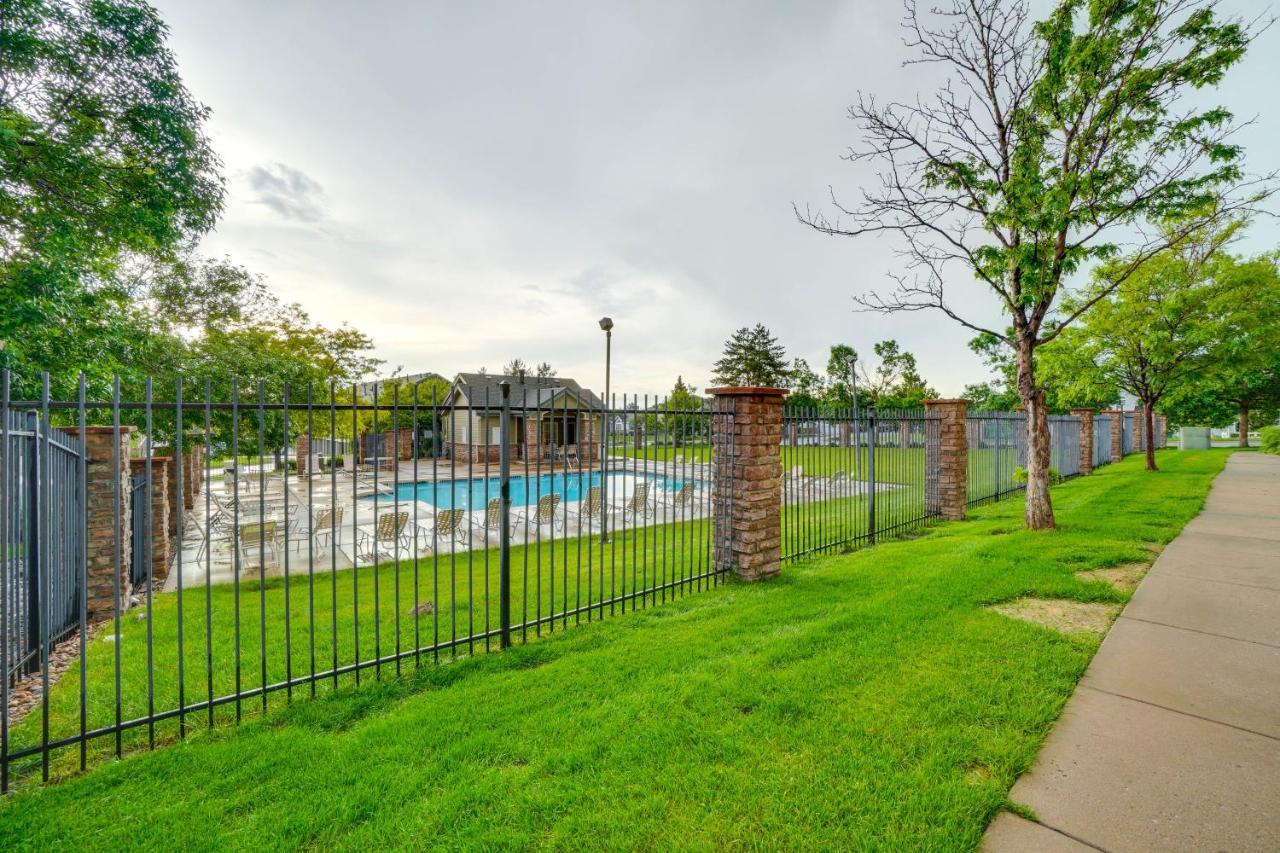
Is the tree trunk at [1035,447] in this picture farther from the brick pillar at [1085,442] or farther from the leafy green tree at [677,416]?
the brick pillar at [1085,442]

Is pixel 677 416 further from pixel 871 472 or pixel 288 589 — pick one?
pixel 871 472

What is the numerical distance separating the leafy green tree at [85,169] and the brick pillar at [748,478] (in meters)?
9.43

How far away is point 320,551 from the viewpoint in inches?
366

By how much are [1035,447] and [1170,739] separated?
5.67m

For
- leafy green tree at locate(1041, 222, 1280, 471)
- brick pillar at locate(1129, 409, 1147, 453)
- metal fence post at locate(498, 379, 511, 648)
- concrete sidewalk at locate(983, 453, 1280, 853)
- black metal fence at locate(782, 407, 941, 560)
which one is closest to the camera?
concrete sidewalk at locate(983, 453, 1280, 853)

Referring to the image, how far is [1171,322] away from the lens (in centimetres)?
1341

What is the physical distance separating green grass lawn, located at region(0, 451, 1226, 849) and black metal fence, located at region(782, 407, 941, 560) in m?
2.66

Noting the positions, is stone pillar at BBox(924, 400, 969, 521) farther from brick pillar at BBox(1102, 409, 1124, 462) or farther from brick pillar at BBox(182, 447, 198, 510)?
brick pillar at BBox(182, 447, 198, 510)

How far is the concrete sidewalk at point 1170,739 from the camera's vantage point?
1.99 meters

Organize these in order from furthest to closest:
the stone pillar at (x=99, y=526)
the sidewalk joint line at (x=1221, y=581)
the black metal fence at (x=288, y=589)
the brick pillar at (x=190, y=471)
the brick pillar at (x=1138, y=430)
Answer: the brick pillar at (x=1138, y=430) → the brick pillar at (x=190, y=471) → the stone pillar at (x=99, y=526) → the sidewalk joint line at (x=1221, y=581) → the black metal fence at (x=288, y=589)

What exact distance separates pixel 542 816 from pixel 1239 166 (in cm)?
1044

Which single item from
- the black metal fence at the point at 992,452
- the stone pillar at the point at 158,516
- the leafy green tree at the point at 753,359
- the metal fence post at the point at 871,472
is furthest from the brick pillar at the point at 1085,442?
the leafy green tree at the point at 753,359

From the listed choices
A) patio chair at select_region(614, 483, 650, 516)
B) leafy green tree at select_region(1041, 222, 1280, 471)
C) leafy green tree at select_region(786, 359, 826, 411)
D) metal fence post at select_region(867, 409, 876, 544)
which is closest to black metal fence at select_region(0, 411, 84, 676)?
patio chair at select_region(614, 483, 650, 516)

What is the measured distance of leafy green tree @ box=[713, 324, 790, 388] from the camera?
177 ft
